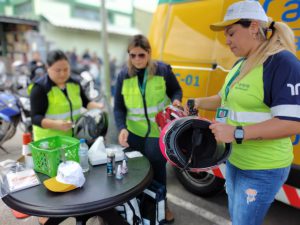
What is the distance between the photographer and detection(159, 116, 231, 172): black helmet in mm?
1475

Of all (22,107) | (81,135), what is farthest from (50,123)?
(22,107)

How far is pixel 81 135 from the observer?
2541 millimetres

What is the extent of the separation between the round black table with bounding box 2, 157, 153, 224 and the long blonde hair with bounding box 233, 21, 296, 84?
0.98m

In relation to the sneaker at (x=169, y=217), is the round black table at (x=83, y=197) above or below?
above

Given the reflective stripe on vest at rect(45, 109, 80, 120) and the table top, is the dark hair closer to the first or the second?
the reflective stripe on vest at rect(45, 109, 80, 120)

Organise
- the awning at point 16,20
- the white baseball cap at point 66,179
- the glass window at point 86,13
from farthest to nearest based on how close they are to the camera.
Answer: the glass window at point 86,13, the awning at point 16,20, the white baseball cap at point 66,179

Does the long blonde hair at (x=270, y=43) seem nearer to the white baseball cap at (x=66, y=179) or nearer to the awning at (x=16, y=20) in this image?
the white baseball cap at (x=66, y=179)

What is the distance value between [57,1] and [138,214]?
62.8ft

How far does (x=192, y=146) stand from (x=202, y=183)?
1.66 meters

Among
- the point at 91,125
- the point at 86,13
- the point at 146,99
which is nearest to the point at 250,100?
the point at 146,99

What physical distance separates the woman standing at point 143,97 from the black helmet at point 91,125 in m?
0.31

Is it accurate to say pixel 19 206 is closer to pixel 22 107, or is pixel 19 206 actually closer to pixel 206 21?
pixel 206 21

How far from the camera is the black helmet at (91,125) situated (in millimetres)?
2547

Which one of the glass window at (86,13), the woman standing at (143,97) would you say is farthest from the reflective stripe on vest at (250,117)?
the glass window at (86,13)
